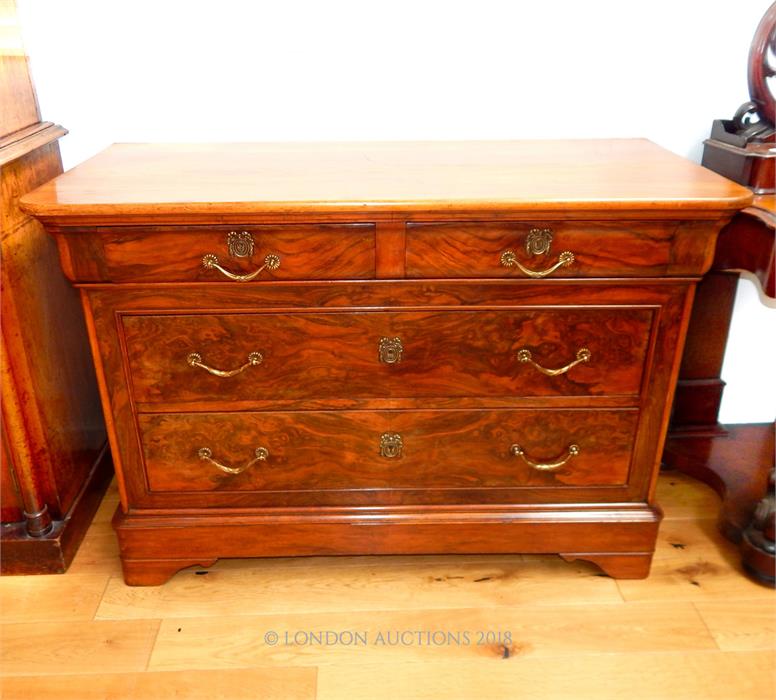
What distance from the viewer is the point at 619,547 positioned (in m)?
1.66

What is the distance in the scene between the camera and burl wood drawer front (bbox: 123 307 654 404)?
1.44 meters

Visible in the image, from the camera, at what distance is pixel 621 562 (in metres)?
1.68

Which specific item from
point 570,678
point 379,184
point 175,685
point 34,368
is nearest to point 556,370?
point 379,184

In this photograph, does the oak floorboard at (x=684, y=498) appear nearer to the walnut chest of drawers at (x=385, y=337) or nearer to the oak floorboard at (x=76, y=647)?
the walnut chest of drawers at (x=385, y=337)

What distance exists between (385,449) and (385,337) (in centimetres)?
27

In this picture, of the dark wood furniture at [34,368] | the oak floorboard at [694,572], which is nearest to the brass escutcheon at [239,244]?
the dark wood furniture at [34,368]

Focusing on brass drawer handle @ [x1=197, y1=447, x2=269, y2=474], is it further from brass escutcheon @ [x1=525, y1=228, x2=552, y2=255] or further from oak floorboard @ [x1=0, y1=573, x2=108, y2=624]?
brass escutcheon @ [x1=525, y1=228, x2=552, y2=255]

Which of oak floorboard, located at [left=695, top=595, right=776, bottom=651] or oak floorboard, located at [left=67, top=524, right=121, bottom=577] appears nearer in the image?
oak floorboard, located at [left=695, top=595, right=776, bottom=651]

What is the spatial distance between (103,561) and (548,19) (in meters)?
1.77

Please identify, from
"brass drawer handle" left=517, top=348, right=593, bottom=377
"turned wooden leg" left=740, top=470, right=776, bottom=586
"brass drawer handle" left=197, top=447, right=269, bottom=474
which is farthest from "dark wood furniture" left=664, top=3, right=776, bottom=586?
"brass drawer handle" left=197, top=447, right=269, bottom=474

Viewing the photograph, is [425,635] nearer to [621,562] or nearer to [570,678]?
[570,678]

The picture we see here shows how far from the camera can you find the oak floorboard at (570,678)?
1.42 metres

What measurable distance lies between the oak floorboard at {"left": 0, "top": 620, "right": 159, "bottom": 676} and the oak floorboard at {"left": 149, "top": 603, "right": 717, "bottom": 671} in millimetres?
45

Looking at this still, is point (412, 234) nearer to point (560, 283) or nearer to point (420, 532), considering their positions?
point (560, 283)
